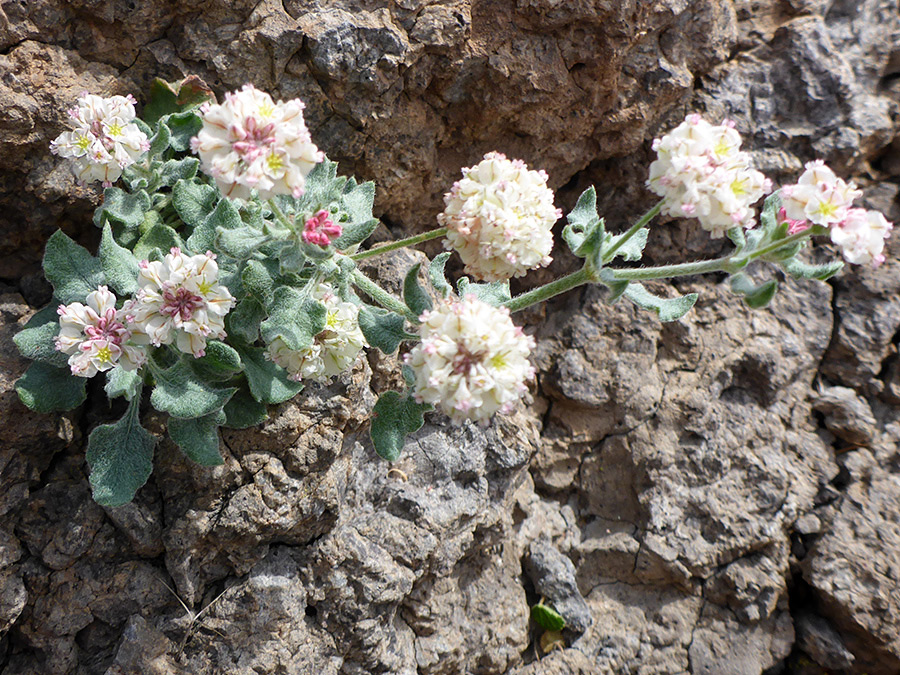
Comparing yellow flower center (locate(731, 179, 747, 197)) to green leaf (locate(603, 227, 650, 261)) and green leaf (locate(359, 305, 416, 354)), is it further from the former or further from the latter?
green leaf (locate(359, 305, 416, 354))

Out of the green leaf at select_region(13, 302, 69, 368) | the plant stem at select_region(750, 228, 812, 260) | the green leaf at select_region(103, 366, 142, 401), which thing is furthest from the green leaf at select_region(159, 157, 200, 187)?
the plant stem at select_region(750, 228, 812, 260)

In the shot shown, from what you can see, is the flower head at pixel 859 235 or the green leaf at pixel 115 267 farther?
the green leaf at pixel 115 267

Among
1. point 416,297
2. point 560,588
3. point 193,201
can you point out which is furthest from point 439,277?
point 560,588

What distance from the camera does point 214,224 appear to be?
2.85m

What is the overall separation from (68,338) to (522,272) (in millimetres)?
1786

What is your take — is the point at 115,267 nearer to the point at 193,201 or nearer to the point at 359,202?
the point at 193,201

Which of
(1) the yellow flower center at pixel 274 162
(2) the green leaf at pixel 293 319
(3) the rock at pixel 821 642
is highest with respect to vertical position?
(1) the yellow flower center at pixel 274 162

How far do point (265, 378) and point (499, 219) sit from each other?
3.99 ft

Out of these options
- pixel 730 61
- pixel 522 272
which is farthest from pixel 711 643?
pixel 730 61

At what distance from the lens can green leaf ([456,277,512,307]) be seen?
9.80 ft

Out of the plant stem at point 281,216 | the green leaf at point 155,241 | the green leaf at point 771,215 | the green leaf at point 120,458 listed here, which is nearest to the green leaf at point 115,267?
the green leaf at point 155,241

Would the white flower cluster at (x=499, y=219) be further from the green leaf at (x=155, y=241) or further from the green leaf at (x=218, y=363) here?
the green leaf at (x=155, y=241)

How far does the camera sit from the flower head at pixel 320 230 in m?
2.36

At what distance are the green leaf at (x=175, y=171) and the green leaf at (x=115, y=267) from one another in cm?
45
